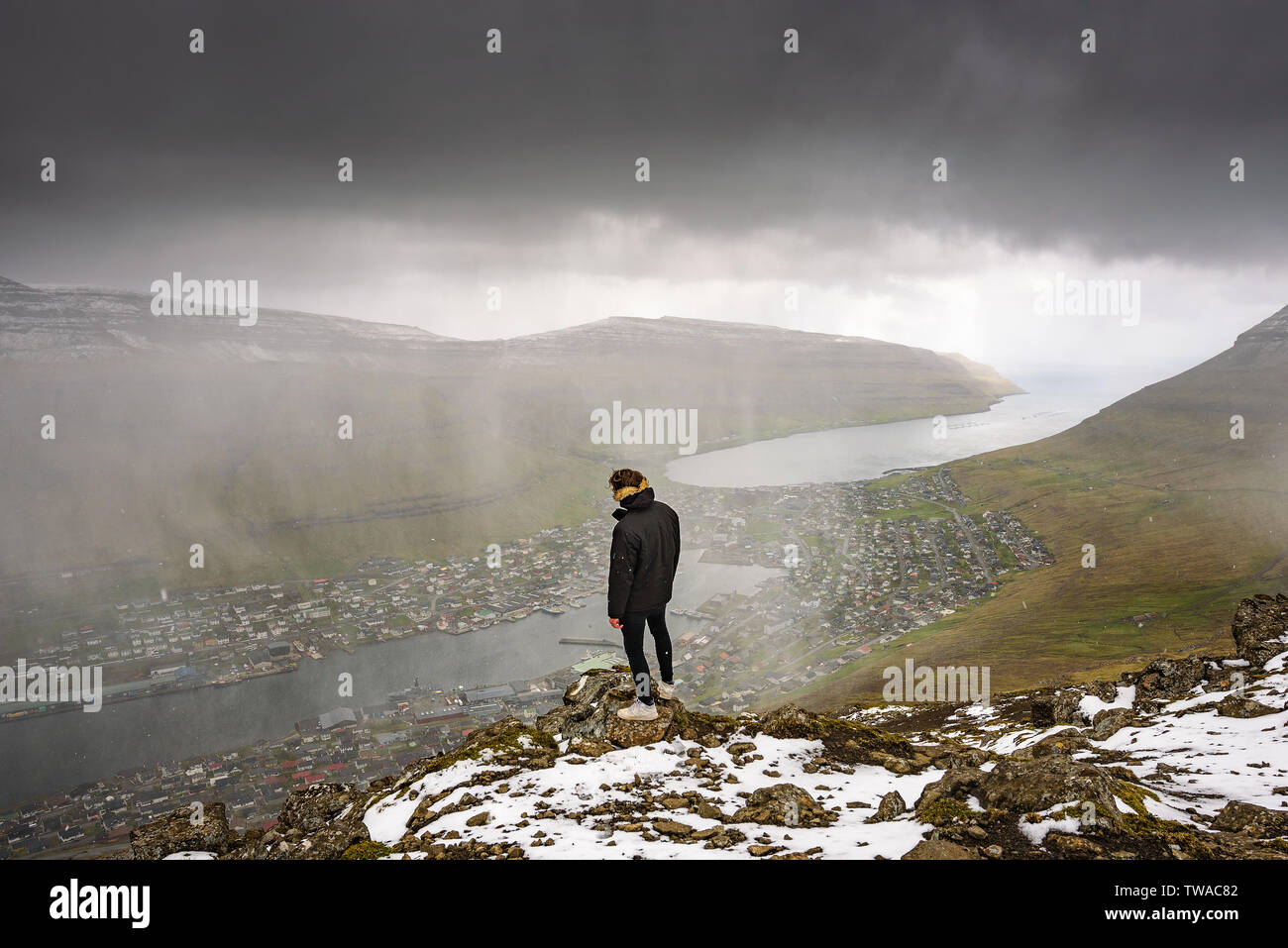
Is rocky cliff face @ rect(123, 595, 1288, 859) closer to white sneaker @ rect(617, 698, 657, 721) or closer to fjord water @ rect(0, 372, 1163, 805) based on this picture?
white sneaker @ rect(617, 698, 657, 721)

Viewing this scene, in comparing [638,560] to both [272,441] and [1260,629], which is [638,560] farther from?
[272,441]

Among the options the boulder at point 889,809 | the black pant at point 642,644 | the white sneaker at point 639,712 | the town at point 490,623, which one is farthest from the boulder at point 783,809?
the town at point 490,623

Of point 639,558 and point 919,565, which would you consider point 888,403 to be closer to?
point 919,565

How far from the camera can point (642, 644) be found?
7.18m

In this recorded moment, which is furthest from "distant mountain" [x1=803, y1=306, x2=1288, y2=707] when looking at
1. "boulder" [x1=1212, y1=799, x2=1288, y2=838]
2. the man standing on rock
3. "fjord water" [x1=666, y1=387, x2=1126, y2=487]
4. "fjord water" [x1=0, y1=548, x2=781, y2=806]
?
the man standing on rock

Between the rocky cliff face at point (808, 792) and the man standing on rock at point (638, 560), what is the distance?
1.54 meters

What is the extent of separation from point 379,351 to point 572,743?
168 metres

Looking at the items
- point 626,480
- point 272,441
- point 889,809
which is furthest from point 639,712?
point 272,441

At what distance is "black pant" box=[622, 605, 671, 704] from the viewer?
7.33 m

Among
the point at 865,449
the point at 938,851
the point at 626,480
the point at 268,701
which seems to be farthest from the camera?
the point at 865,449

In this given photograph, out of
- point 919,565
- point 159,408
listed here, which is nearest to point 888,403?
point 919,565

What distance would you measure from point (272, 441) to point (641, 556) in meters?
103
